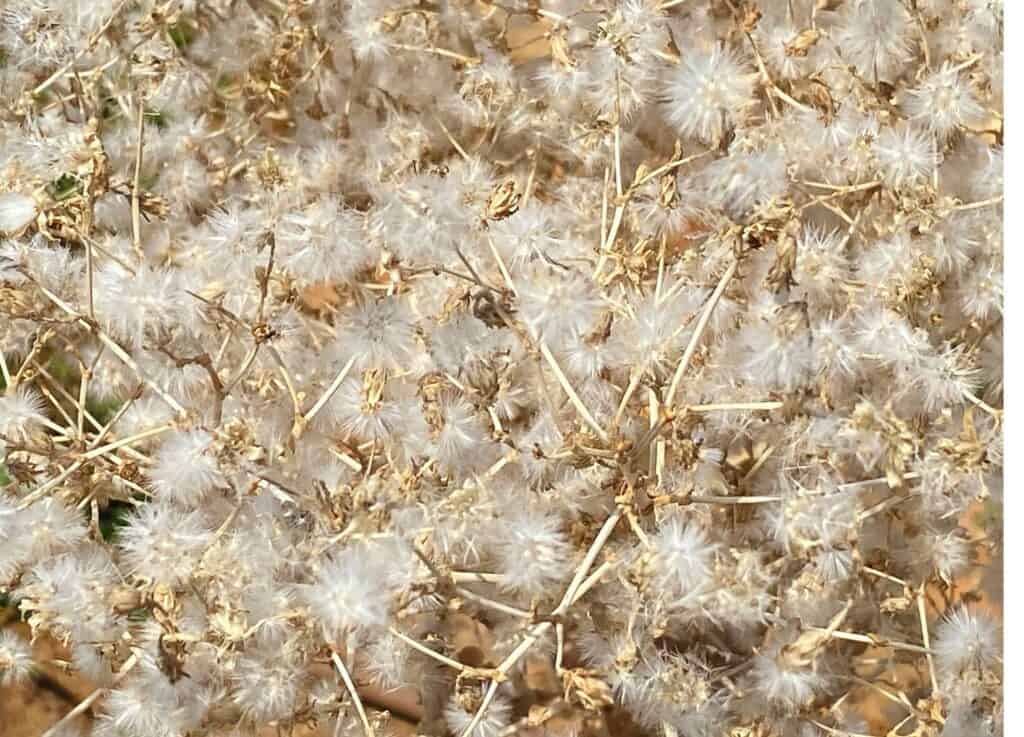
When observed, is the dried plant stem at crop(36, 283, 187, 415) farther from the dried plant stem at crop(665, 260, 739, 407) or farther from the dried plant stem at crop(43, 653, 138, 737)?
the dried plant stem at crop(665, 260, 739, 407)

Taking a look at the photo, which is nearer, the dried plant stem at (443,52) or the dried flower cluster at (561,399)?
the dried flower cluster at (561,399)

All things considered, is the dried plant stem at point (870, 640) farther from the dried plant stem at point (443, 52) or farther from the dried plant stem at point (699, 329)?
the dried plant stem at point (443, 52)

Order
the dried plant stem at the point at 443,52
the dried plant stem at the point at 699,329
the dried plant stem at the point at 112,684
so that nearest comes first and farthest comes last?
the dried plant stem at the point at 699,329
the dried plant stem at the point at 112,684
the dried plant stem at the point at 443,52

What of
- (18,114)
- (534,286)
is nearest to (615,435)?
(534,286)

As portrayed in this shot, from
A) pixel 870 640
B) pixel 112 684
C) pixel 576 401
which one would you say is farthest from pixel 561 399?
pixel 112 684

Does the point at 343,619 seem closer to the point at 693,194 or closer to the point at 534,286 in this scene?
the point at 534,286

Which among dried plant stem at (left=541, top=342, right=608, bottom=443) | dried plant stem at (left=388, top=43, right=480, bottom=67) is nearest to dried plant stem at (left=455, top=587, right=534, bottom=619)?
dried plant stem at (left=541, top=342, right=608, bottom=443)

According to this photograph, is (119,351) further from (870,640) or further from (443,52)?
(870,640)

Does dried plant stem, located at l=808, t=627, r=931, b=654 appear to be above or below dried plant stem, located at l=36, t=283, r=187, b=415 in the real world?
below

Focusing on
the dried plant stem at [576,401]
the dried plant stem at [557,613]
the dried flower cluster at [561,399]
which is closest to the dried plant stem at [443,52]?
the dried flower cluster at [561,399]
